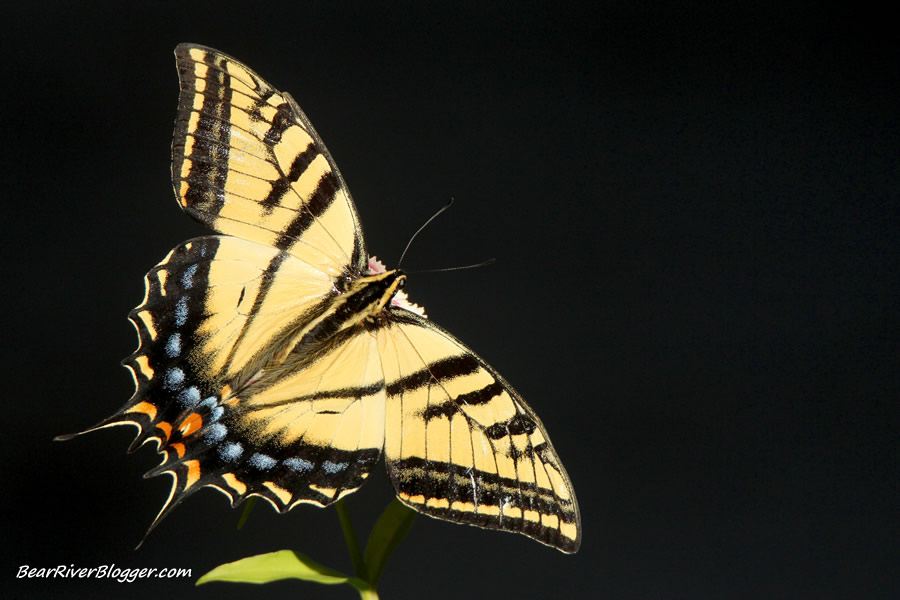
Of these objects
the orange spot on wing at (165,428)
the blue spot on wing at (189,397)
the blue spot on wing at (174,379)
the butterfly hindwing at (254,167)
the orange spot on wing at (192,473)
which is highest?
the butterfly hindwing at (254,167)

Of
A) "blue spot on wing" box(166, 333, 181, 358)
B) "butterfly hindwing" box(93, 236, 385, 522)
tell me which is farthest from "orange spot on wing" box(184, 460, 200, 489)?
"blue spot on wing" box(166, 333, 181, 358)

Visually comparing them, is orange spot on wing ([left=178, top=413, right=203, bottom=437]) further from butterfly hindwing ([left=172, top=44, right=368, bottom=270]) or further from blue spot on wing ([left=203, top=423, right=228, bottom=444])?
butterfly hindwing ([left=172, top=44, right=368, bottom=270])

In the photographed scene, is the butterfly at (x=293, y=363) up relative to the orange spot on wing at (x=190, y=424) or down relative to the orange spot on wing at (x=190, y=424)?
up

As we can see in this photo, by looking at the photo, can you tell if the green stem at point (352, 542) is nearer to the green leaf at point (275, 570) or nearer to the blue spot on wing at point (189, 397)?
the green leaf at point (275, 570)

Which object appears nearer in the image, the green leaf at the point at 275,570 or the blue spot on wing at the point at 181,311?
the green leaf at the point at 275,570

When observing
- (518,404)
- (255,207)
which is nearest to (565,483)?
(518,404)

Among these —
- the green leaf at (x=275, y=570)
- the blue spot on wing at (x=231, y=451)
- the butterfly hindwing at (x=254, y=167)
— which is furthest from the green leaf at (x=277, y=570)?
the butterfly hindwing at (x=254, y=167)
